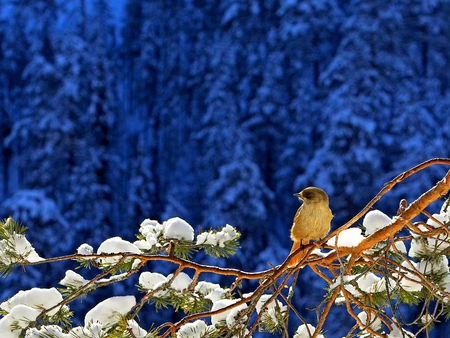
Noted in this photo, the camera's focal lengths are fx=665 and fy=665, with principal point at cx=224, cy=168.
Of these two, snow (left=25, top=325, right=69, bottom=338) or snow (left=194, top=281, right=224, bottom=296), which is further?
snow (left=194, top=281, right=224, bottom=296)

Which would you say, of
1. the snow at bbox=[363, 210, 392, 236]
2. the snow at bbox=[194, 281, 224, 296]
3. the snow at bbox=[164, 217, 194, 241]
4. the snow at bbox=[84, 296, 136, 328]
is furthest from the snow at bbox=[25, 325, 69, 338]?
the snow at bbox=[363, 210, 392, 236]

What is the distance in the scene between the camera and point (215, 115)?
16.1 metres

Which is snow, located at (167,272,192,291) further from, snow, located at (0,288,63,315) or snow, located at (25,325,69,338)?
snow, located at (25,325,69,338)

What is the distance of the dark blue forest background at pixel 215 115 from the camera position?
1383 centimetres

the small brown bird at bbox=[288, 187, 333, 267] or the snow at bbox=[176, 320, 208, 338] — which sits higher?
the small brown bird at bbox=[288, 187, 333, 267]

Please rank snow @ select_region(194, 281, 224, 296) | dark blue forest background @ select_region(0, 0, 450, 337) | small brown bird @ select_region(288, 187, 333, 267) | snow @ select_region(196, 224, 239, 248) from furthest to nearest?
dark blue forest background @ select_region(0, 0, 450, 337) < small brown bird @ select_region(288, 187, 333, 267) < snow @ select_region(194, 281, 224, 296) < snow @ select_region(196, 224, 239, 248)

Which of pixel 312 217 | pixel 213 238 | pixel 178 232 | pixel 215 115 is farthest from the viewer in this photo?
pixel 215 115

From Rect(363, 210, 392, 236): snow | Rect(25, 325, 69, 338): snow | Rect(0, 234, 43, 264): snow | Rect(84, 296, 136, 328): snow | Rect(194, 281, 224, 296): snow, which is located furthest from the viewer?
Rect(194, 281, 224, 296): snow

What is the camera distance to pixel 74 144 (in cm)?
1648

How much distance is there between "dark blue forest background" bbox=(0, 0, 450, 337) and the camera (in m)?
13.8

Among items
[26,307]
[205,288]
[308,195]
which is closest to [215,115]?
[308,195]

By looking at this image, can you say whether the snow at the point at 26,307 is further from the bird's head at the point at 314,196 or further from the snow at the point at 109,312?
the bird's head at the point at 314,196

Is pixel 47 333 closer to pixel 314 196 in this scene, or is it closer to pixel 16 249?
pixel 16 249

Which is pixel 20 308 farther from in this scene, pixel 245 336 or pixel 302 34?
pixel 302 34
